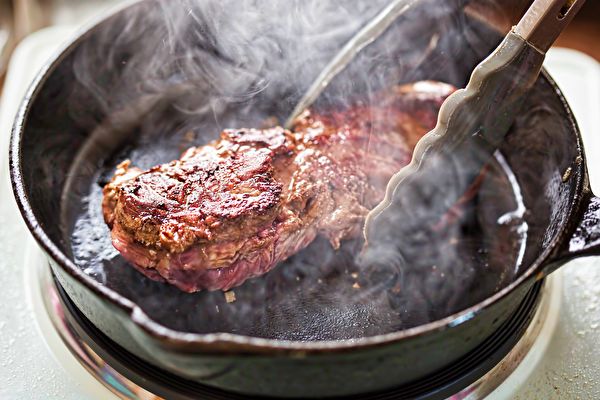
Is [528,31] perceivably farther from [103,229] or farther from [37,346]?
[37,346]

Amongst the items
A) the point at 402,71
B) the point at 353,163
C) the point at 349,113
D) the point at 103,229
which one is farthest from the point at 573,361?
the point at 103,229

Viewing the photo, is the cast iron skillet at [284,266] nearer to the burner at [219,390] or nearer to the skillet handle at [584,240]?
the skillet handle at [584,240]

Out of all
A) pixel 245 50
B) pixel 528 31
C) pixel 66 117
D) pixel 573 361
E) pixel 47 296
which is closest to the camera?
pixel 528 31

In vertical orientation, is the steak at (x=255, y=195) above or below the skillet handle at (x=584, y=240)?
below

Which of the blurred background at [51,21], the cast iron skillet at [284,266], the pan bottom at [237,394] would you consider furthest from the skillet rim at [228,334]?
the blurred background at [51,21]

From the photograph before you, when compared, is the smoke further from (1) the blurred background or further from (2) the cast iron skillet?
(1) the blurred background

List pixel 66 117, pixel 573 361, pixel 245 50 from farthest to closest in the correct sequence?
1. pixel 245 50
2. pixel 66 117
3. pixel 573 361
